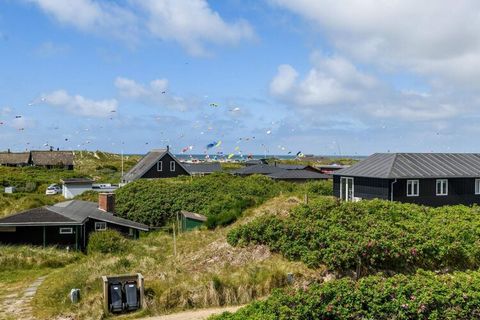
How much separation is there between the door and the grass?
54.7 ft

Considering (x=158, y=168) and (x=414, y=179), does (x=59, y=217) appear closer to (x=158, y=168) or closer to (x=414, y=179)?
(x=414, y=179)

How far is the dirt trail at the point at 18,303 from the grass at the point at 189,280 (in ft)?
0.97

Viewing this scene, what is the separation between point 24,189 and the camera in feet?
202

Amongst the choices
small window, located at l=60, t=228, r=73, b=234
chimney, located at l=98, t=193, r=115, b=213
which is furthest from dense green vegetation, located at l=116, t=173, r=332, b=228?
small window, located at l=60, t=228, r=73, b=234

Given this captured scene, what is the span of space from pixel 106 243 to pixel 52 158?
69377 millimetres

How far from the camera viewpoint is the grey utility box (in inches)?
597

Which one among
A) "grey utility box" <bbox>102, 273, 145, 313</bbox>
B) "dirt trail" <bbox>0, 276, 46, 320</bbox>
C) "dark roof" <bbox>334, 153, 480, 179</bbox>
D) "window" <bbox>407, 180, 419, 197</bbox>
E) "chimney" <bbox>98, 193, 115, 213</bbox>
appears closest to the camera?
"grey utility box" <bbox>102, 273, 145, 313</bbox>

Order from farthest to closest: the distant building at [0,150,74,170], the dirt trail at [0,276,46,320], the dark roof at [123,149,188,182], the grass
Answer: the distant building at [0,150,74,170], the dark roof at [123,149,188,182], the dirt trail at [0,276,46,320], the grass

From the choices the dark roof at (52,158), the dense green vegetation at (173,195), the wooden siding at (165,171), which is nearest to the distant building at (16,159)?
the dark roof at (52,158)

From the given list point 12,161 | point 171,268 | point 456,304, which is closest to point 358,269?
point 456,304

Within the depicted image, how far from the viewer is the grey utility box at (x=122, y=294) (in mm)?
15164

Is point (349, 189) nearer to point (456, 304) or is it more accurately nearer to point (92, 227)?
point (92, 227)

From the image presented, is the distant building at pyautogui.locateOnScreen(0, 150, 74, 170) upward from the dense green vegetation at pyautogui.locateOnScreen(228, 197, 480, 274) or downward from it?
upward

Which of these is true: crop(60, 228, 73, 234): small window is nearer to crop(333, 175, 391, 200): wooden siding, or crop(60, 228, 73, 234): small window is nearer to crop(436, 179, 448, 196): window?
crop(333, 175, 391, 200): wooden siding
